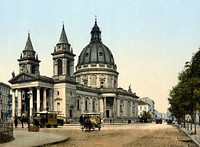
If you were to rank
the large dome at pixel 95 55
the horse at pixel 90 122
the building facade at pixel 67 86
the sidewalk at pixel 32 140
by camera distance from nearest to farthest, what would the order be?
the sidewalk at pixel 32 140 → the horse at pixel 90 122 → the building facade at pixel 67 86 → the large dome at pixel 95 55

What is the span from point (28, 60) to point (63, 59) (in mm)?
10380

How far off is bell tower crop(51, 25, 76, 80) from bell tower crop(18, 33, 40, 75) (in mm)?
6146

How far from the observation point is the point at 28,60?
320 ft

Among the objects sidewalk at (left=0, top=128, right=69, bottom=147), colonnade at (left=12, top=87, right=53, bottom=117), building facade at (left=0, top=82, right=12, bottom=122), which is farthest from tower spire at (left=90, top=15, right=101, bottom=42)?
sidewalk at (left=0, top=128, right=69, bottom=147)

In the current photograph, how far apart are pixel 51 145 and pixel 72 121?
72331 mm

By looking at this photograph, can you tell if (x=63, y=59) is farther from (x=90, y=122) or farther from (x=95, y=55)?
(x=90, y=122)

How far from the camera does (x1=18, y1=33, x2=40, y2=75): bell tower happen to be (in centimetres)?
9762

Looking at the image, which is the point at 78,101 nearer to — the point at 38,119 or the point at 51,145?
the point at 38,119

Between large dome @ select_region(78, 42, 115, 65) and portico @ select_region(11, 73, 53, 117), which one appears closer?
portico @ select_region(11, 73, 53, 117)

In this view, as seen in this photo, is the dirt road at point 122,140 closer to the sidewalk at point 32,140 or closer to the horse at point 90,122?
the sidewalk at point 32,140

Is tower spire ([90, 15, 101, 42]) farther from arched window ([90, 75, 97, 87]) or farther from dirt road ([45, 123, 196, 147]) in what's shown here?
dirt road ([45, 123, 196, 147])

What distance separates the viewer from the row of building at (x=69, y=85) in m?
92.3

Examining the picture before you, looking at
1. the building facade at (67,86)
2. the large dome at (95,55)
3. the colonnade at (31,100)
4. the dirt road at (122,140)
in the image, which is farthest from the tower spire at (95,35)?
the dirt road at (122,140)

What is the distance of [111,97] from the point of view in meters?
119
